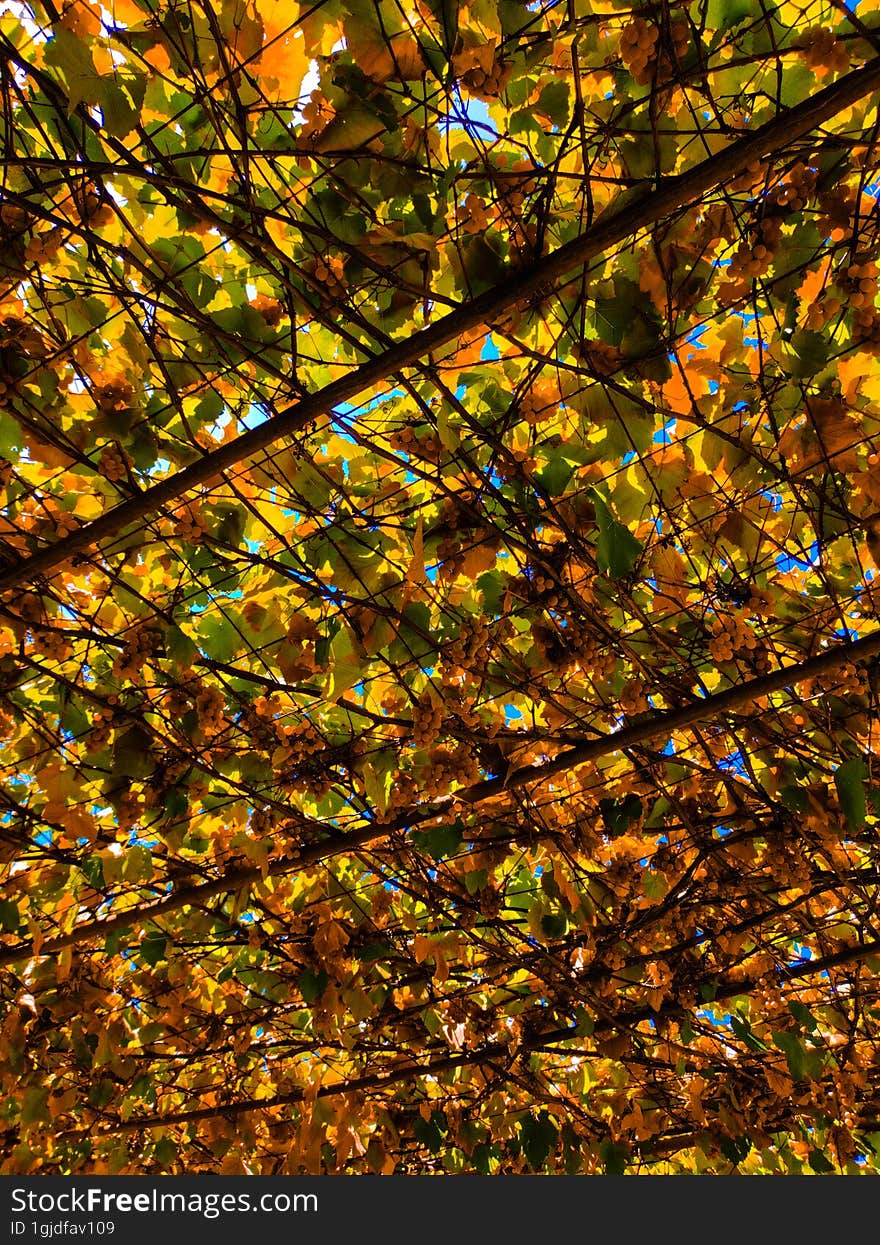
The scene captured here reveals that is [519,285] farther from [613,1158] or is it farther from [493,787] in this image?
[613,1158]

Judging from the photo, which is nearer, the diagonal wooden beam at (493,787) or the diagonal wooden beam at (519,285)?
the diagonal wooden beam at (519,285)

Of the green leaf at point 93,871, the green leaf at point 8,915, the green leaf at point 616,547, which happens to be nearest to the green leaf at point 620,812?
the green leaf at point 616,547

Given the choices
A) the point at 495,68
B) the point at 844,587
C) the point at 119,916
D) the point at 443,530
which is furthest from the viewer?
the point at 119,916

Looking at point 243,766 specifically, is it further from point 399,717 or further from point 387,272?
point 387,272

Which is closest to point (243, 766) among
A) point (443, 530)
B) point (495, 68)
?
point (443, 530)

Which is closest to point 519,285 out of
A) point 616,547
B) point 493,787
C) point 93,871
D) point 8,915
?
point 616,547

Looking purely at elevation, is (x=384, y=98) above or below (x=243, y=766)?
above

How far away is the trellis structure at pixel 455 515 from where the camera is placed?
1414mm

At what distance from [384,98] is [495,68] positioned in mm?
205

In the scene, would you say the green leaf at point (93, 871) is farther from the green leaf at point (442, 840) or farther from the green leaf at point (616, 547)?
the green leaf at point (616, 547)

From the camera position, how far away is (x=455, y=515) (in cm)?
188

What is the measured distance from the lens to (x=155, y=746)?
2.37 metres

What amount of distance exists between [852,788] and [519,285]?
1.38 m

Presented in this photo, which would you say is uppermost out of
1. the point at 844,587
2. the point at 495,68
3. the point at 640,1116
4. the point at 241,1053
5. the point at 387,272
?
the point at 495,68
